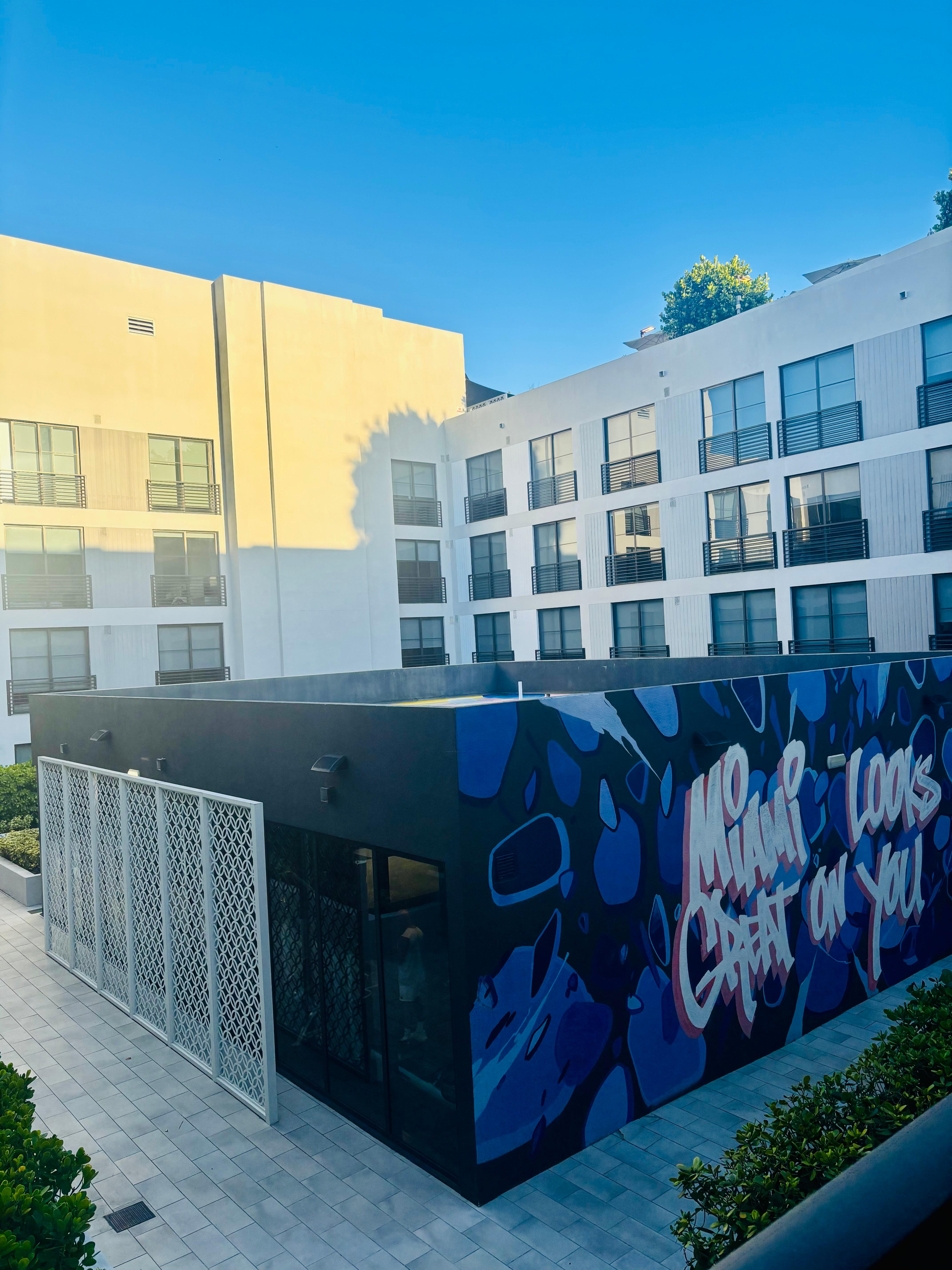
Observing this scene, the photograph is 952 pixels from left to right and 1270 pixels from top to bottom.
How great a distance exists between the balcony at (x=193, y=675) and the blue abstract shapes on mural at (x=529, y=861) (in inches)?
811

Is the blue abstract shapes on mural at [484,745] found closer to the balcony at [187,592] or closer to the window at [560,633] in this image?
the window at [560,633]

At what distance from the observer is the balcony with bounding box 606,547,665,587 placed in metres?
24.7

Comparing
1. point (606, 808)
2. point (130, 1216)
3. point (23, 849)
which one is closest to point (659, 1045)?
point (606, 808)

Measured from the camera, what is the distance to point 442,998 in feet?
22.1

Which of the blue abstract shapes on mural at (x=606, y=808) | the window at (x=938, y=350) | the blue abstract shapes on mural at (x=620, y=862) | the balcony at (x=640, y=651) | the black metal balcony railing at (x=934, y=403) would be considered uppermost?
the window at (x=938, y=350)

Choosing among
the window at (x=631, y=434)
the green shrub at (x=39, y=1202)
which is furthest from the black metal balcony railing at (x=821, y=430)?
the green shrub at (x=39, y=1202)

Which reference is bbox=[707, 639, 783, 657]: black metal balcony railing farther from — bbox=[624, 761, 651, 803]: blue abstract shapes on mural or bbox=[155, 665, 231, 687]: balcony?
bbox=[624, 761, 651, 803]: blue abstract shapes on mural

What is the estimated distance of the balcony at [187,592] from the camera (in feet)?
86.5

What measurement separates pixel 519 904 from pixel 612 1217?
218 cm

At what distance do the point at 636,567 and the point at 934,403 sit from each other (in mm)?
8819

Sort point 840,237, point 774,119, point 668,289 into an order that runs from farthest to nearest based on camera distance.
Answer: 1. point 668,289
2. point 840,237
3. point 774,119

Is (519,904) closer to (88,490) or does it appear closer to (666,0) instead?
(666,0)

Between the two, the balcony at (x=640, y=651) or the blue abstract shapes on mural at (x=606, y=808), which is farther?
the balcony at (x=640, y=651)

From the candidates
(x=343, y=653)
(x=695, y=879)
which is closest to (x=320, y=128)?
(x=343, y=653)
